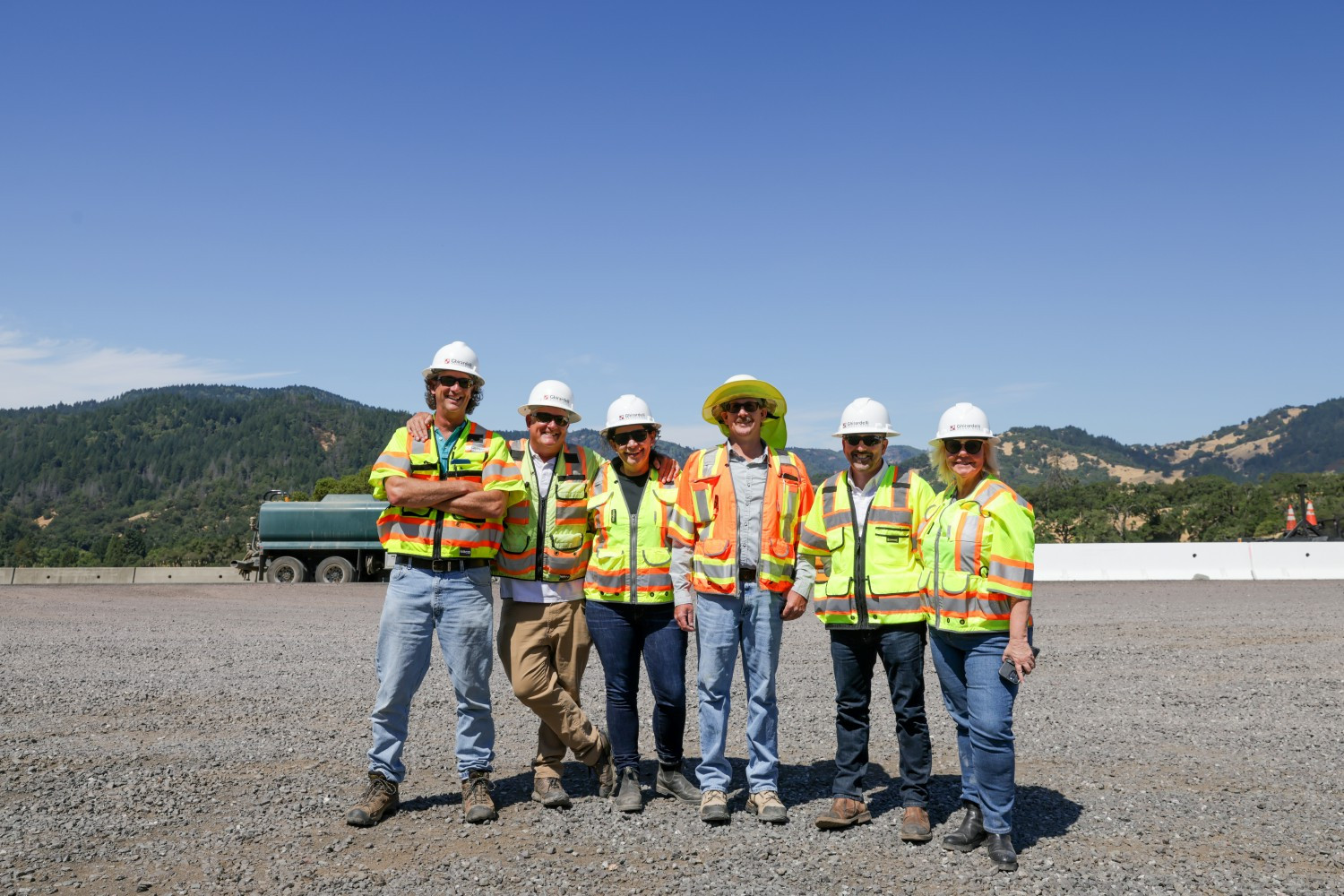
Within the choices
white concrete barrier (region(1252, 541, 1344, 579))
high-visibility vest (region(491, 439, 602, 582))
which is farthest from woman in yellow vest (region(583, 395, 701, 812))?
white concrete barrier (region(1252, 541, 1344, 579))

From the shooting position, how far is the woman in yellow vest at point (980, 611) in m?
4.46

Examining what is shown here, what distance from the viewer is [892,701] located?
496cm

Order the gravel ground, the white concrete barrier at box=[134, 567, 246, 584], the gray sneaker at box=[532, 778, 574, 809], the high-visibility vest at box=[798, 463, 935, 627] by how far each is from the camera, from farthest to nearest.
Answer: the white concrete barrier at box=[134, 567, 246, 584], the gray sneaker at box=[532, 778, 574, 809], the high-visibility vest at box=[798, 463, 935, 627], the gravel ground

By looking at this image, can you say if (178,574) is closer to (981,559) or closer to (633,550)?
(633,550)

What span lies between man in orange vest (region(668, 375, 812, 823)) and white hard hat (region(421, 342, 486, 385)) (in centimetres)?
131

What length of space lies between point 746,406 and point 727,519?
0.62 metres

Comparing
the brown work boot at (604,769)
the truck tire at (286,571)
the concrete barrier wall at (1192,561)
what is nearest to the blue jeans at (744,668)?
the brown work boot at (604,769)

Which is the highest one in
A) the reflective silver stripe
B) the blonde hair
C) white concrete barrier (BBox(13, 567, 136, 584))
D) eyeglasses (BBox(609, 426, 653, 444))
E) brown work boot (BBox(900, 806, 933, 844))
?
eyeglasses (BBox(609, 426, 653, 444))

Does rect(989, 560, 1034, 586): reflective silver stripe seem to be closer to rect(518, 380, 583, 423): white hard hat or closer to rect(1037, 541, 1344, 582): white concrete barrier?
rect(518, 380, 583, 423): white hard hat

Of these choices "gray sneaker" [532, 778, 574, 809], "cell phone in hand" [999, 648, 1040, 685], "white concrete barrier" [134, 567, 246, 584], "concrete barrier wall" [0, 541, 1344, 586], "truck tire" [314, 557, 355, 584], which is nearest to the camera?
"cell phone in hand" [999, 648, 1040, 685]

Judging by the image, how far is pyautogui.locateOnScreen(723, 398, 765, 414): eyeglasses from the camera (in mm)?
5191

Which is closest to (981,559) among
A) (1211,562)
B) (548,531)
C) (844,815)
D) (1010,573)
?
(1010,573)

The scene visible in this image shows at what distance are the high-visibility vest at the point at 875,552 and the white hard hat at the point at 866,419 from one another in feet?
0.71

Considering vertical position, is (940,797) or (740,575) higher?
(740,575)
